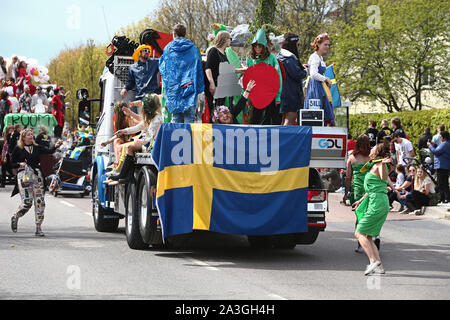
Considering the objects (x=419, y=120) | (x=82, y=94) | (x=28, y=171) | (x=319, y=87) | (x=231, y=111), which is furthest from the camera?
(x=419, y=120)

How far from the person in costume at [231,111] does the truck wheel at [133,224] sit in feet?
5.21

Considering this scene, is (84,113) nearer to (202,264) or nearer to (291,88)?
(291,88)

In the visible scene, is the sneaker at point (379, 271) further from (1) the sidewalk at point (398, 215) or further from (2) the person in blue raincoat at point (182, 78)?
(1) the sidewalk at point (398, 215)

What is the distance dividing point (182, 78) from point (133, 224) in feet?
7.11

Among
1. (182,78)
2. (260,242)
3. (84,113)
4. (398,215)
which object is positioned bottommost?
(398,215)

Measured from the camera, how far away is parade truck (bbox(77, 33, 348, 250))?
10.5 metres

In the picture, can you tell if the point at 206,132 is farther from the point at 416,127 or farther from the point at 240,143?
the point at 416,127

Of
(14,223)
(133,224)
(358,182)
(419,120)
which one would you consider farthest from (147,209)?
(419,120)

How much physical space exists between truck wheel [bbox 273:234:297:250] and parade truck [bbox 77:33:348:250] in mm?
666

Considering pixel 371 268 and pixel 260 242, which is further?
pixel 260 242

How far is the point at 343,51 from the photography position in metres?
38.2

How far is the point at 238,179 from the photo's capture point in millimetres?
10664

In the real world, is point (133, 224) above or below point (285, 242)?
above

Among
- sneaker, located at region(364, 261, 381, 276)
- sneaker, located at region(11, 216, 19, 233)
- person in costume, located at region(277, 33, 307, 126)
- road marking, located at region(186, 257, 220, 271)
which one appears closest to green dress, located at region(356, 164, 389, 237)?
sneaker, located at region(364, 261, 381, 276)
